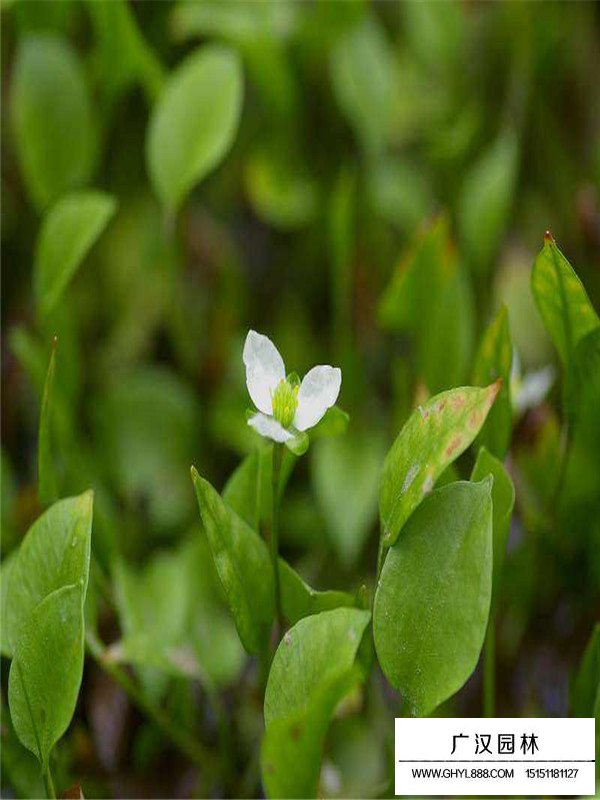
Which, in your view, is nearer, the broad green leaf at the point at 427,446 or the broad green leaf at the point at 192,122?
the broad green leaf at the point at 427,446

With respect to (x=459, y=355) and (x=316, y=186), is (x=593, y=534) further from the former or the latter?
(x=316, y=186)

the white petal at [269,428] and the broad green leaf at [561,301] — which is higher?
the broad green leaf at [561,301]

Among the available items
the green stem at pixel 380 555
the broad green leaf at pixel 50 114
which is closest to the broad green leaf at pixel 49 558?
the green stem at pixel 380 555

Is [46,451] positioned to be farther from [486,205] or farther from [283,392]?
[486,205]

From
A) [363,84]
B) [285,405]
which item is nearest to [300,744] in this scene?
[285,405]

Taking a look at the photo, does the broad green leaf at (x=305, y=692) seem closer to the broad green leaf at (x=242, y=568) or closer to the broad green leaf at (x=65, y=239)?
the broad green leaf at (x=242, y=568)

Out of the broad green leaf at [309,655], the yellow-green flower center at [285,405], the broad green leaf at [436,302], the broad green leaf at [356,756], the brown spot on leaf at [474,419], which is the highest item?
the broad green leaf at [436,302]

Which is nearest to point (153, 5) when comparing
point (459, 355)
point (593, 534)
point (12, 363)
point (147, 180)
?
point (147, 180)

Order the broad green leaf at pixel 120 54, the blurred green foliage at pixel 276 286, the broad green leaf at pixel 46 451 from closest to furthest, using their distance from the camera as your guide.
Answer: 1. the broad green leaf at pixel 46 451
2. the blurred green foliage at pixel 276 286
3. the broad green leaf at pixel 120 54

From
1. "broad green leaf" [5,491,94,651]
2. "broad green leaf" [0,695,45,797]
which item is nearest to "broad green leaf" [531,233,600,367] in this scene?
"broad green leaf" [5,491,94,651]
